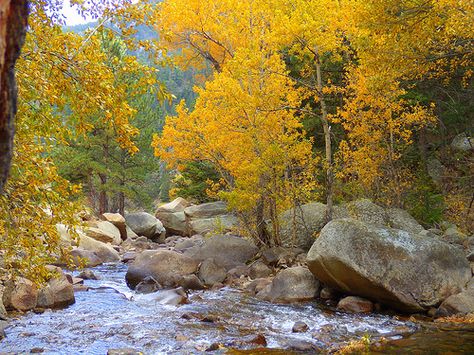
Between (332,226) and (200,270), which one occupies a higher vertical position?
(332,226)

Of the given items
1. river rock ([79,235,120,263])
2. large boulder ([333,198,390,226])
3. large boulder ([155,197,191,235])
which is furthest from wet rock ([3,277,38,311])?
large boulder ([155,197,191,235])

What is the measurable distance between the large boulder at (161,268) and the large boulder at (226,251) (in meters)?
1.18

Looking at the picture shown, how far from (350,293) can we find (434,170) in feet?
44.2

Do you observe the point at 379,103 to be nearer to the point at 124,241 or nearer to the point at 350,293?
the point at 350,293

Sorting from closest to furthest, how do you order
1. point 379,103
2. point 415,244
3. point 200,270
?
point 415,244, point 200,270, point 379,103

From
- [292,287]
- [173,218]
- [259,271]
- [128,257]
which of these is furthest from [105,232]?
[292,287]

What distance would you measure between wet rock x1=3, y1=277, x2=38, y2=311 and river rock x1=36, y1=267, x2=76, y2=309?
0.66 ft

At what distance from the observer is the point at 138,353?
686 centimetres

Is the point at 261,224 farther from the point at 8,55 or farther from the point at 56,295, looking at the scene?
the point at 8,55

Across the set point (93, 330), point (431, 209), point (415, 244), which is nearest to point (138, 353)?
point (93, 330)

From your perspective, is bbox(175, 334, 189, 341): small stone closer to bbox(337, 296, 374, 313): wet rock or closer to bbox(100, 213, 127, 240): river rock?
bbox(337, 296, 374, 313): wet rock

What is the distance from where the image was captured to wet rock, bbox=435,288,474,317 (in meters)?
8.86

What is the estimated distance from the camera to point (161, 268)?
41.7 feet

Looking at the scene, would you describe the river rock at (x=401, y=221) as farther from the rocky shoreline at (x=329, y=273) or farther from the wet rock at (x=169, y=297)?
the wet rock at (x=169, y=297)
